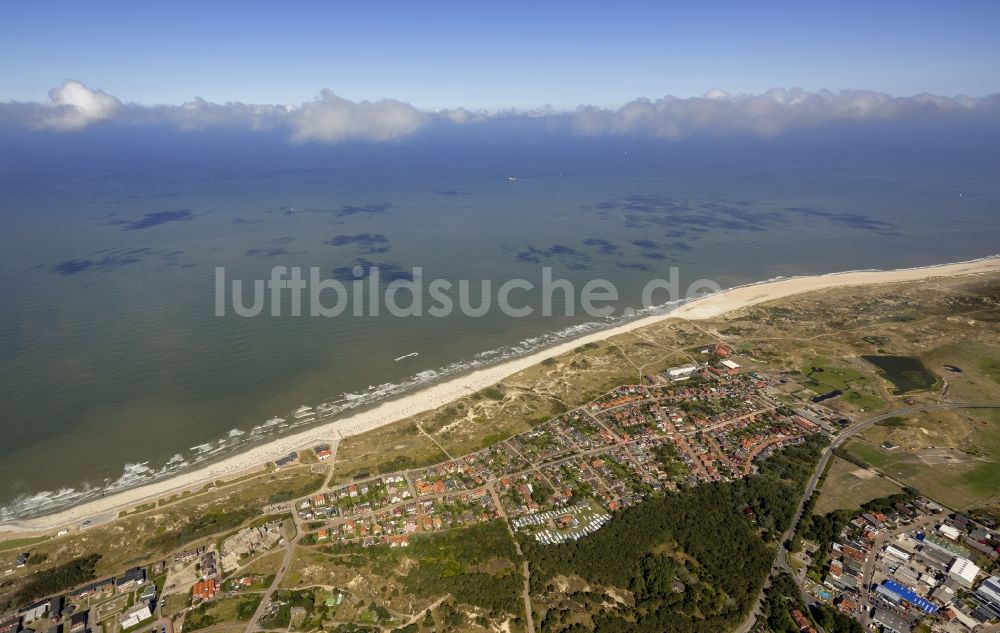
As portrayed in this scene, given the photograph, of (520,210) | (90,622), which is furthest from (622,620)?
(520,210)

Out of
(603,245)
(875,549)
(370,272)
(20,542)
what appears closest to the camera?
(875,549)

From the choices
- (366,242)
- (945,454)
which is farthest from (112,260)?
(945,454)

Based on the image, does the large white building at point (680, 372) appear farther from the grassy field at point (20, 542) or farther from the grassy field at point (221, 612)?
the grassy field at point (20, 542)

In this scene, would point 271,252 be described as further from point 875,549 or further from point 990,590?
point 990,590

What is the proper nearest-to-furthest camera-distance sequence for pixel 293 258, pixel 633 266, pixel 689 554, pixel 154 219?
pixel 689 554
pixel 293 258
pixel 633 266
pixel 154 219

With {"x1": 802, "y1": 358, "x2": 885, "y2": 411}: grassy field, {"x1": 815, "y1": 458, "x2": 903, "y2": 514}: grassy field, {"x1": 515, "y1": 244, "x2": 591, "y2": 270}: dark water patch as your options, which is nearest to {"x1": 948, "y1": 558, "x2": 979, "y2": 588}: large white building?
{"x1": 815, "y1": 458, "x2": 903, "y2": 514}: grassy field

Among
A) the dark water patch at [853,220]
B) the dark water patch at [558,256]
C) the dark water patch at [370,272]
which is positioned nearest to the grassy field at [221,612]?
the dark water patch at [370,272]

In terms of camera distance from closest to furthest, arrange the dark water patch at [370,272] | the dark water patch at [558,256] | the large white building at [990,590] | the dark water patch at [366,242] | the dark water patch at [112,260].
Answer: the large white building at [990,590], the dark water patch at [112,260], the dark water patch at [370,272], the dark water patch at [558,256], the dark water patch at [366,242]
